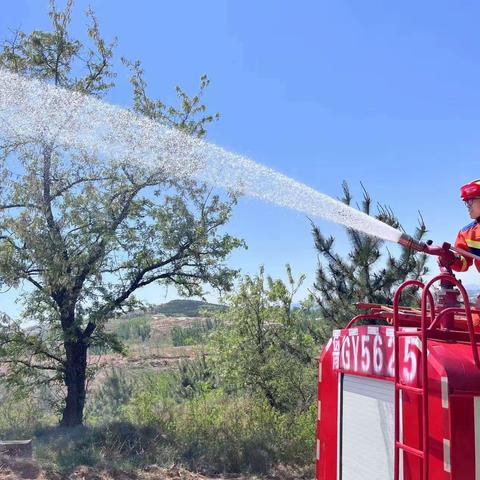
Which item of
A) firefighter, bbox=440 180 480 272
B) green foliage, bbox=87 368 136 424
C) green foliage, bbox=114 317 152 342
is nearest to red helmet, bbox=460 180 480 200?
firefighter, bbox=440 180 480 272

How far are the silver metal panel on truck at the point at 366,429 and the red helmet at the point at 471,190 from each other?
1275 mm

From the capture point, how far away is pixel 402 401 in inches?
121

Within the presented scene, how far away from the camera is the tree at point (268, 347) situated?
11.5m

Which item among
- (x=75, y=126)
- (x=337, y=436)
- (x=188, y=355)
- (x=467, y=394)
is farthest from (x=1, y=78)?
(x=188, y=355)

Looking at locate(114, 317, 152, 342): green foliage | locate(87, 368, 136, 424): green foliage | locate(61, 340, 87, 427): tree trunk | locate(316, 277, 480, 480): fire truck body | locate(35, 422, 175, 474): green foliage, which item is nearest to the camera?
locate(316, 277, 480, 480): fire truck body

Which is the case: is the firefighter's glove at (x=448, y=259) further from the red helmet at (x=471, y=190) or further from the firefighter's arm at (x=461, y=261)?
the red helmet at (x=471, y=190)

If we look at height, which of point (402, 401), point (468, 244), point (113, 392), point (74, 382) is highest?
point (468, 244)

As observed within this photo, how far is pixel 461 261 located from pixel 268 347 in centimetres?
888

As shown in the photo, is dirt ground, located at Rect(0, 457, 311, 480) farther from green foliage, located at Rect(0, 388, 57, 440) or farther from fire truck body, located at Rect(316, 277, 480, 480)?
fire truck body, located at Rect(316, 277, 480, 480)

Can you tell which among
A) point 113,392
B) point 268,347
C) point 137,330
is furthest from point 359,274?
point 137,330

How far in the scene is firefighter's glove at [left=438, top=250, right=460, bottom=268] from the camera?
3.55 meters

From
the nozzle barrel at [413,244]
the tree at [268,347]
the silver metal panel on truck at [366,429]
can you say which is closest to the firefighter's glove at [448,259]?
the nozzle barrel at [413,244]

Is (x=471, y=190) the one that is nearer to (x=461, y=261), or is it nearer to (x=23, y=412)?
(x=461, y=261)

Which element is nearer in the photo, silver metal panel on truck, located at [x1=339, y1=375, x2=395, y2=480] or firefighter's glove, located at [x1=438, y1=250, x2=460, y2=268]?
silver metal panel on truck, located at [x1=339, y1=375, x2=395, y2=480]
